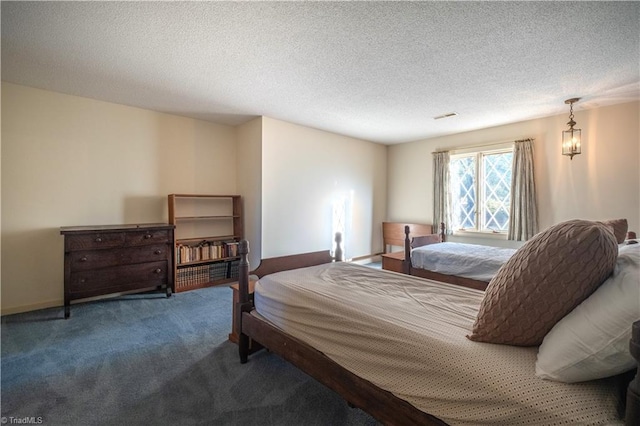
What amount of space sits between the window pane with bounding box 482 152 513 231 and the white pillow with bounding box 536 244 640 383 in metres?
3.77

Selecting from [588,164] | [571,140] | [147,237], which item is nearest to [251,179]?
[147,237]

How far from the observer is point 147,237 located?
3.25 m

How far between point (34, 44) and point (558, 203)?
583cm

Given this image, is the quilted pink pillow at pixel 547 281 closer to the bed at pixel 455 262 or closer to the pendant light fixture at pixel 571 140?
the bed at pixel 455 262

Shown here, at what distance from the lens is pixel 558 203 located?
12.4 ft

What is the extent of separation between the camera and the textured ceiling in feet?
5.73

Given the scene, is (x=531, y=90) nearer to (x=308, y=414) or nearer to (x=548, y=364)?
(x=548, y=364)

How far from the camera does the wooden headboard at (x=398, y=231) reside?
5027 millimetres

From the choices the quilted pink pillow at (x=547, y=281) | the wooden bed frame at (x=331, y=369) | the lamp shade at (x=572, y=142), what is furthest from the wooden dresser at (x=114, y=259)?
the lamp shade at (x=572, y=142)

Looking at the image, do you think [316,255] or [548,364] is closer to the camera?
[548,364]

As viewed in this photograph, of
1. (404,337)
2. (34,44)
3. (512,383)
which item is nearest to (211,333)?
(404,337)

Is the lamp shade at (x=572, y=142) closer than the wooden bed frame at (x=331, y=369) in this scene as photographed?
No

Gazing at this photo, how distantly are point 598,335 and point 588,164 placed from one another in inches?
154

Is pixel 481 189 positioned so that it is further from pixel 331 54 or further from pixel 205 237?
pixel 205 237
